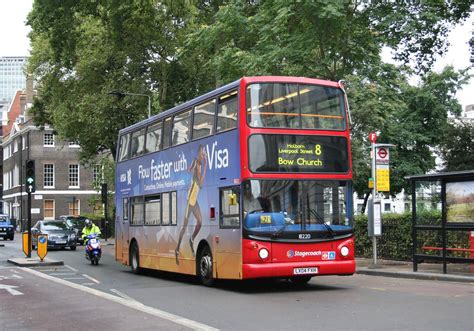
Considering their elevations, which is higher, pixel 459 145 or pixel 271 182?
pixel 459 145

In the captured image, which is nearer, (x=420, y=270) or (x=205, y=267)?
(x=205, y=267)

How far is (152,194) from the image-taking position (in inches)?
719

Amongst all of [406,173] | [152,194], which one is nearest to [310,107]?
[152,194]

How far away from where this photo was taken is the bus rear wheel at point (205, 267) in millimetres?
14693

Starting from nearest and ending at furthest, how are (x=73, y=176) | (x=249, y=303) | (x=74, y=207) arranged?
1. (x=249, y=303)
2. (x=74, y=207)
3. (x=73, y=176)

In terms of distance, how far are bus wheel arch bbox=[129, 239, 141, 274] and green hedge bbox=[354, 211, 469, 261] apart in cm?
813

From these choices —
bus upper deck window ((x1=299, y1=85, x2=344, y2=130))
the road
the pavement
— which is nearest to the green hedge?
the pavement

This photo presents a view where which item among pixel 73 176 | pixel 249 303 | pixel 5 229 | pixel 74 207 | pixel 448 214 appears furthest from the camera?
pixel 73 176

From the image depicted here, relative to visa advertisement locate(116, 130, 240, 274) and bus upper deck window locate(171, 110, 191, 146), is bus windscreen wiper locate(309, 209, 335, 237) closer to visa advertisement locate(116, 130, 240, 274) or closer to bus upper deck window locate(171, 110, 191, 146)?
visa advertisement locate(116, 130, 240, 274)

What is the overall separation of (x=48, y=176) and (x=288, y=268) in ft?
198

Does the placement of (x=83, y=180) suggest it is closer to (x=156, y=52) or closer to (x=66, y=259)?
(x=156, y=52)

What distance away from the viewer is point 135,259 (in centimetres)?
1970

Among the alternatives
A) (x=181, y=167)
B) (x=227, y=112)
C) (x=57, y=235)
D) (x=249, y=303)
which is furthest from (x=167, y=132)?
(x=57, y=235)

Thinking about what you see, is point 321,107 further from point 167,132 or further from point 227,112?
point 167,132
